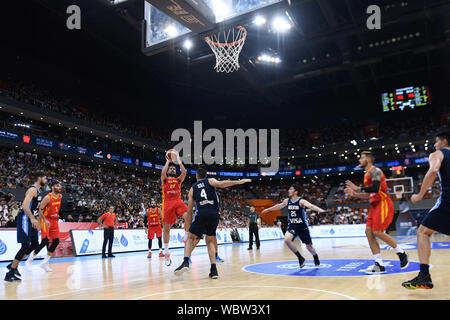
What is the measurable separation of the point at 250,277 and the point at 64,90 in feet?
96.2

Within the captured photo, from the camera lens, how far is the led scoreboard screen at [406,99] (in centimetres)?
3613

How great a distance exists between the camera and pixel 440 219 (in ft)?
14.7

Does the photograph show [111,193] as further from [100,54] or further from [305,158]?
[305,158]

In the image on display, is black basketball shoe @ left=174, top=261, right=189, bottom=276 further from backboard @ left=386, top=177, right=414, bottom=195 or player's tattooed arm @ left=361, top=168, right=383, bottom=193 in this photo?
backboard @ left=386, top=177, right=414, bottom=195

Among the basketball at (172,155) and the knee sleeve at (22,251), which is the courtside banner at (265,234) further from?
the knee sleeve at (22,251)

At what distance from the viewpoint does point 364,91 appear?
38.8 m

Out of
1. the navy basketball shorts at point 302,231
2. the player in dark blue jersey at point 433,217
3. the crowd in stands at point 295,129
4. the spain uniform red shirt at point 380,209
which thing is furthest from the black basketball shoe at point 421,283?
the crowd in stands at point 295,129

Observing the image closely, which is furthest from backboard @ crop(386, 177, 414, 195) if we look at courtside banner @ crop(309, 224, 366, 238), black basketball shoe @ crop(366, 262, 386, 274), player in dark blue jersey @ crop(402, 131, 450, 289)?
player in dark blue jersey @ crop(402, 131, 450, 289)

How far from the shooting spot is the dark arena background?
6.24m

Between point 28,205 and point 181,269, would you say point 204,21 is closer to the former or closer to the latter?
point 28,205

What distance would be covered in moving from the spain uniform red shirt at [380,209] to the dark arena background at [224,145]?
0.13ft

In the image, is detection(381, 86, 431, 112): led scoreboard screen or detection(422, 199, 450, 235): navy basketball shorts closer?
detection(422, 199, 450, 235): navy basketball shorts

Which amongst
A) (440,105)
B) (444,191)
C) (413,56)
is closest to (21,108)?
(444,191)

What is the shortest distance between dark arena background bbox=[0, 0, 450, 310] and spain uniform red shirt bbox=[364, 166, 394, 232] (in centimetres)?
4
